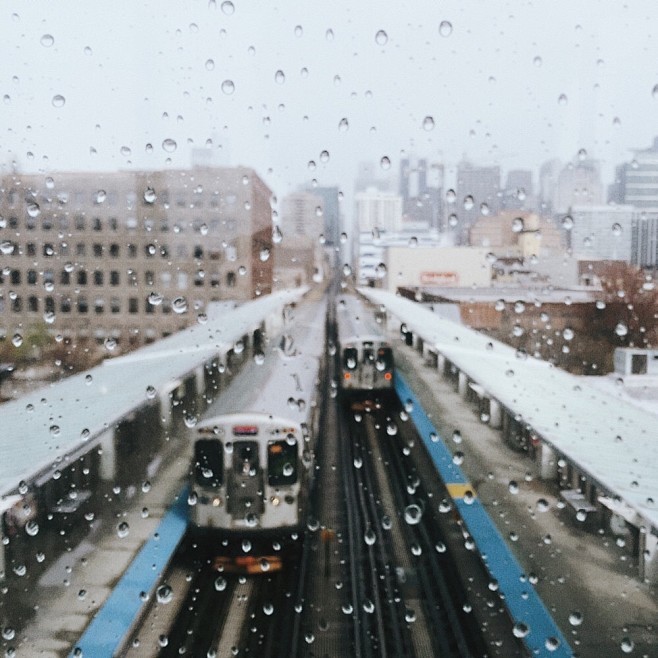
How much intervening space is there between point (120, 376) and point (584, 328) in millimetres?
2658

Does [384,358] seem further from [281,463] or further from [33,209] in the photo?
[33,209]

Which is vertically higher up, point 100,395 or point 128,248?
point 128,248

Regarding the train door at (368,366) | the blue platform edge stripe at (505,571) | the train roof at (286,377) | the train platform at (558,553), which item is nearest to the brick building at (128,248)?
the train roof at (286,377)

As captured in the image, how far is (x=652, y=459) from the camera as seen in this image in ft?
8.45

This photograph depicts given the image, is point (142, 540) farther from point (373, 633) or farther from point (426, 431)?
point (426, 431)

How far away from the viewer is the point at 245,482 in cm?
401

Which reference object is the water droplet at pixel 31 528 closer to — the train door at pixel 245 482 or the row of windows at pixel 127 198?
the train door at pixel 245 482

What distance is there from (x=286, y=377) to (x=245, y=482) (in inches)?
32.3

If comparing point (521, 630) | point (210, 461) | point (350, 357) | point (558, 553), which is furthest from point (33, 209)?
point (558, 553)

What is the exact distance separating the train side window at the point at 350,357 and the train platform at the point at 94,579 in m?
1.46

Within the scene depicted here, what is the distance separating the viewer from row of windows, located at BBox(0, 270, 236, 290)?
355 centimetres

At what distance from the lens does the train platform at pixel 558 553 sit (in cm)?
259

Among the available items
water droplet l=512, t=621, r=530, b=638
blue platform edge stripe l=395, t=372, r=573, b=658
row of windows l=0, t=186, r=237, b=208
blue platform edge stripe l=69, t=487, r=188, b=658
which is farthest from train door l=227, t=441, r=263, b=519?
water droplet l=512, t=621, r=530, b=638

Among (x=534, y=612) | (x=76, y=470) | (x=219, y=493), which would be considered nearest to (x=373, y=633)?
(x=534, y=612)
